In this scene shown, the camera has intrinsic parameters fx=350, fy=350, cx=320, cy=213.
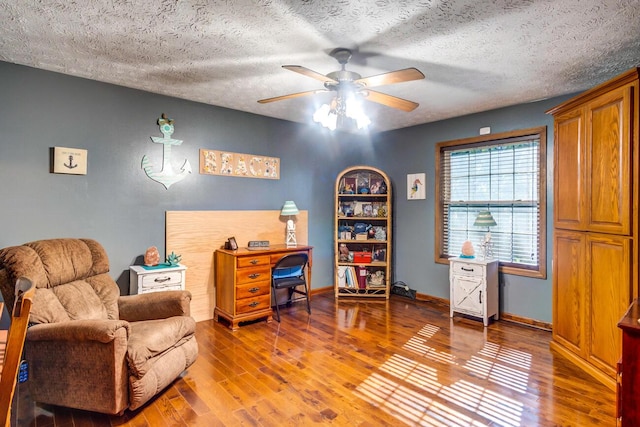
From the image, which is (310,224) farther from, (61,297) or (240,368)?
(61,297)

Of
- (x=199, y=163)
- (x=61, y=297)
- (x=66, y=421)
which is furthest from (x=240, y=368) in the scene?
(x=199, y=163)

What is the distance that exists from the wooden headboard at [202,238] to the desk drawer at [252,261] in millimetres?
526

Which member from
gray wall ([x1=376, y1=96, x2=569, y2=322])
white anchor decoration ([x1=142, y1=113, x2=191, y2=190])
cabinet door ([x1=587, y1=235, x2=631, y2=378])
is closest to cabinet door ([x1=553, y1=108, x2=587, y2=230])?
cabinet door ([x1=587, y1=235, x2=631, y2=378])

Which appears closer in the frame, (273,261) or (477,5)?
(477,5)

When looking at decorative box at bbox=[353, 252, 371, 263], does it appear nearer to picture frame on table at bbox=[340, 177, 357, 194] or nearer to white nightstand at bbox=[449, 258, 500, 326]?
picture frame on table at bbox=[340, 177, 357, 194]

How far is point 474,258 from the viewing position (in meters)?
4.04

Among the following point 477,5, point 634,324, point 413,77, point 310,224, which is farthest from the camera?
point 310,224

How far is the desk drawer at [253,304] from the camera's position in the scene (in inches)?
143

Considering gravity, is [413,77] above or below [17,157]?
above

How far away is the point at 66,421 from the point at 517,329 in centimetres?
392

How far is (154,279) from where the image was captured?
3.24m

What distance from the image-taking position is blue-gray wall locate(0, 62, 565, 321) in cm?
293

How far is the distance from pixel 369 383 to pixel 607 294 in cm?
184

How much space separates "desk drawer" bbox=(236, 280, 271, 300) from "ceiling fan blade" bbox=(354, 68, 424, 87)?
232 centimetres
